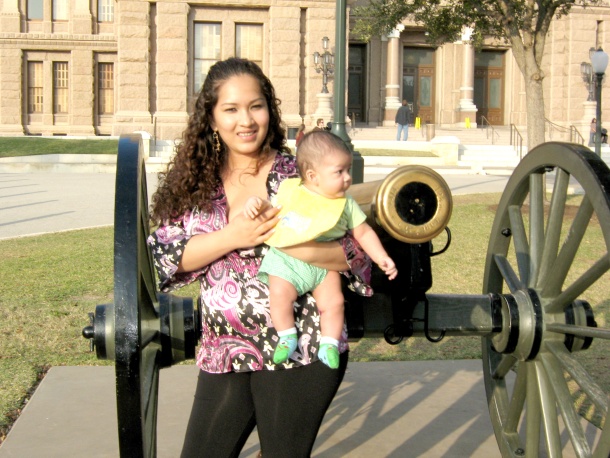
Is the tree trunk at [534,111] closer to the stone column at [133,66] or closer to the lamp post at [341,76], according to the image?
the lamp post at [341,76]

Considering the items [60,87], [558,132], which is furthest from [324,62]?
[60,87]

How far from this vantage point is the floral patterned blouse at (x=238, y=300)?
8.11ft

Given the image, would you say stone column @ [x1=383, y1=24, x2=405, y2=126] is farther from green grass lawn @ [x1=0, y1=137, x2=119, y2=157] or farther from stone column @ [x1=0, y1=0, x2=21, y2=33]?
stone column @ [x1=0, y1=0, x2=21, y2=33]

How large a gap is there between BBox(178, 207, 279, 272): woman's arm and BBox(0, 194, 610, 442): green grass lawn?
1969 millimetres

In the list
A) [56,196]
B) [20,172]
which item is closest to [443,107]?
[20,172]

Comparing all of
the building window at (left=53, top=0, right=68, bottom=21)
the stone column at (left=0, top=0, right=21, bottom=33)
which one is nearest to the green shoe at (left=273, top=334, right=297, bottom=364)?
the stone column at (left=0, top=0, right=21, bottom=33)

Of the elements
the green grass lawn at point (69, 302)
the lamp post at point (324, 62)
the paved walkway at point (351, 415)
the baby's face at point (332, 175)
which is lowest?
the paved walkway at point (351, 415)

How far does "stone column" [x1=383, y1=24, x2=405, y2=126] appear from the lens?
Answer: 114 feet

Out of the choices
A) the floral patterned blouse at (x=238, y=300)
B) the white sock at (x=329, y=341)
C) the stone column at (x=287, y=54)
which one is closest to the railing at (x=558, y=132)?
the stone column at (x=287, y=54)

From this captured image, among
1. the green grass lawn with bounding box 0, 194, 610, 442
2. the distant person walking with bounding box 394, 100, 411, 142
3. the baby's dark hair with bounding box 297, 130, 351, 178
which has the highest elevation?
the distant person walking with bounding box 394, 100, 411, 142

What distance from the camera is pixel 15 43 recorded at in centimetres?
3881

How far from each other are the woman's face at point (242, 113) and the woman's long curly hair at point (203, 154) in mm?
27

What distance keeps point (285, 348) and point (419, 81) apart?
35.4 metres

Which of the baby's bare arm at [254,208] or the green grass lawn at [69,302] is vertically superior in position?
the baby's bare arm at [254,208]
